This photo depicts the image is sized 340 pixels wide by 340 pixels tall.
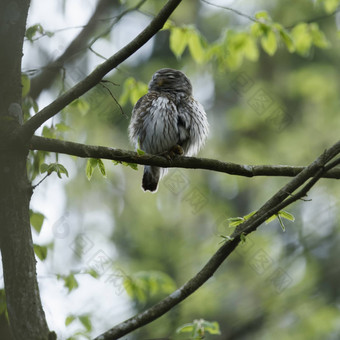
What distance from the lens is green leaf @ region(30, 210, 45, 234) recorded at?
3246mm

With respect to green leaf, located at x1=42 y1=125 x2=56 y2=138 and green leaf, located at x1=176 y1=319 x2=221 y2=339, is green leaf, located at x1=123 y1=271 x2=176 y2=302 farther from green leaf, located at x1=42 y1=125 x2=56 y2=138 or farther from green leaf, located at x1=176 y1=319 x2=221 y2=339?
green leaf, located at x1=42 y1=125 x2=56 y2=138

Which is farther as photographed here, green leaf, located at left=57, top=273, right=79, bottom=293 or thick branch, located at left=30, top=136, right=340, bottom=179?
green leaf, located at left=57, top=273, right=79, bottom=293

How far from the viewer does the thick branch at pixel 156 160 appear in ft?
8.93

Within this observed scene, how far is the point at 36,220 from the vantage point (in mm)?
3252

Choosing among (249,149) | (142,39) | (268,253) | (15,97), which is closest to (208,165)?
(142,39)

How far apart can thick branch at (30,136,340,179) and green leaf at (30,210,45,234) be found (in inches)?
27.0

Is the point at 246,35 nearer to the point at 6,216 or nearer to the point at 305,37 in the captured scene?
the point at 305,37

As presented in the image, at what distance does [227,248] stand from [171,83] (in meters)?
3.06

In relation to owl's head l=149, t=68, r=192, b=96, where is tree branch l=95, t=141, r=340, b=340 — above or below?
below

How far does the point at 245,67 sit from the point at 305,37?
24.6 ft

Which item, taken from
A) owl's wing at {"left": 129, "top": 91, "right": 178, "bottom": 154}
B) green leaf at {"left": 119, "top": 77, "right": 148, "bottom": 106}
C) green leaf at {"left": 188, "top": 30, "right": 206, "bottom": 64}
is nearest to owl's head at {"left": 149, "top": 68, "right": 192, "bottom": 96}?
owl's wing at {"left": 129, "top": 91, "right": 178, "bottom": 154}

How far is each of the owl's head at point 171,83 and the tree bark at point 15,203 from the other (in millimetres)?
2945

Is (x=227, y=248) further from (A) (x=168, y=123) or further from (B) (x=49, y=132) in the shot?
(A) (x=168, y=123)

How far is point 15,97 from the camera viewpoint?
2.70 metres
